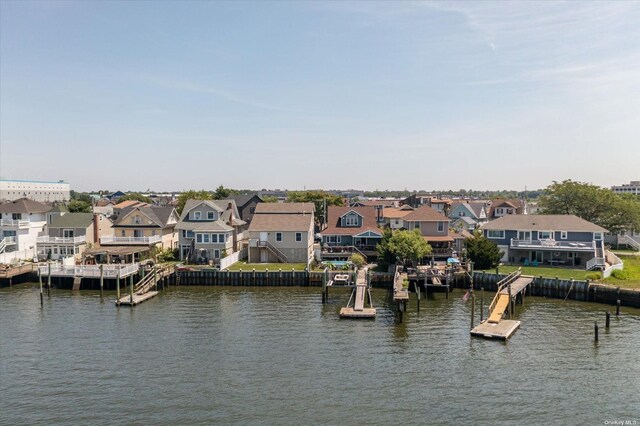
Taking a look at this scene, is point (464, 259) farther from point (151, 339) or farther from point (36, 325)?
point (36, 325)

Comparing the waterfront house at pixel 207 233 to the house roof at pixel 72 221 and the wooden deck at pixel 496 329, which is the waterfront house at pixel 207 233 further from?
the wooden deck at pixel 496 329

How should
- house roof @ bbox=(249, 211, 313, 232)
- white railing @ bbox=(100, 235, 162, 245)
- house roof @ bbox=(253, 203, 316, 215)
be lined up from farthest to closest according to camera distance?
1. house roof @ bbox=(253, 203, 316, 215)
2. white railing @ bbox=(100, 235, 162, 245)
3. house roof @ bbox=(249, 211, 313, 232)

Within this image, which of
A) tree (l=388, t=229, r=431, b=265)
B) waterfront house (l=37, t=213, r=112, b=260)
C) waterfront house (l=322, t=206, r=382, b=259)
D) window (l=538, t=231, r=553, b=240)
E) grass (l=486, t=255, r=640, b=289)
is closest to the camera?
grass (l=486, t=255, r=640, b=289)

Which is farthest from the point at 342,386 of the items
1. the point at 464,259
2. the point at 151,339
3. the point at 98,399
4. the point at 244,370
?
the point at 464,259

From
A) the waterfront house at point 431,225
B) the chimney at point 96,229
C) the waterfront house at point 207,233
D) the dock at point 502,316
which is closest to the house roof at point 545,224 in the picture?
the waterfront house at point 431,225

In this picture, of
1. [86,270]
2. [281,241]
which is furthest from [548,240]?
[86,270]

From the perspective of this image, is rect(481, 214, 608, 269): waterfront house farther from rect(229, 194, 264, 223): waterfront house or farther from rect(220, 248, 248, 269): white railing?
rect(229, 194, 264, 223): waterfront house

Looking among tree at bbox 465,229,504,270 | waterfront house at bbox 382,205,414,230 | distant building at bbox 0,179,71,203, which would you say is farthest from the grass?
distant building at bbox 0,179,71,203
